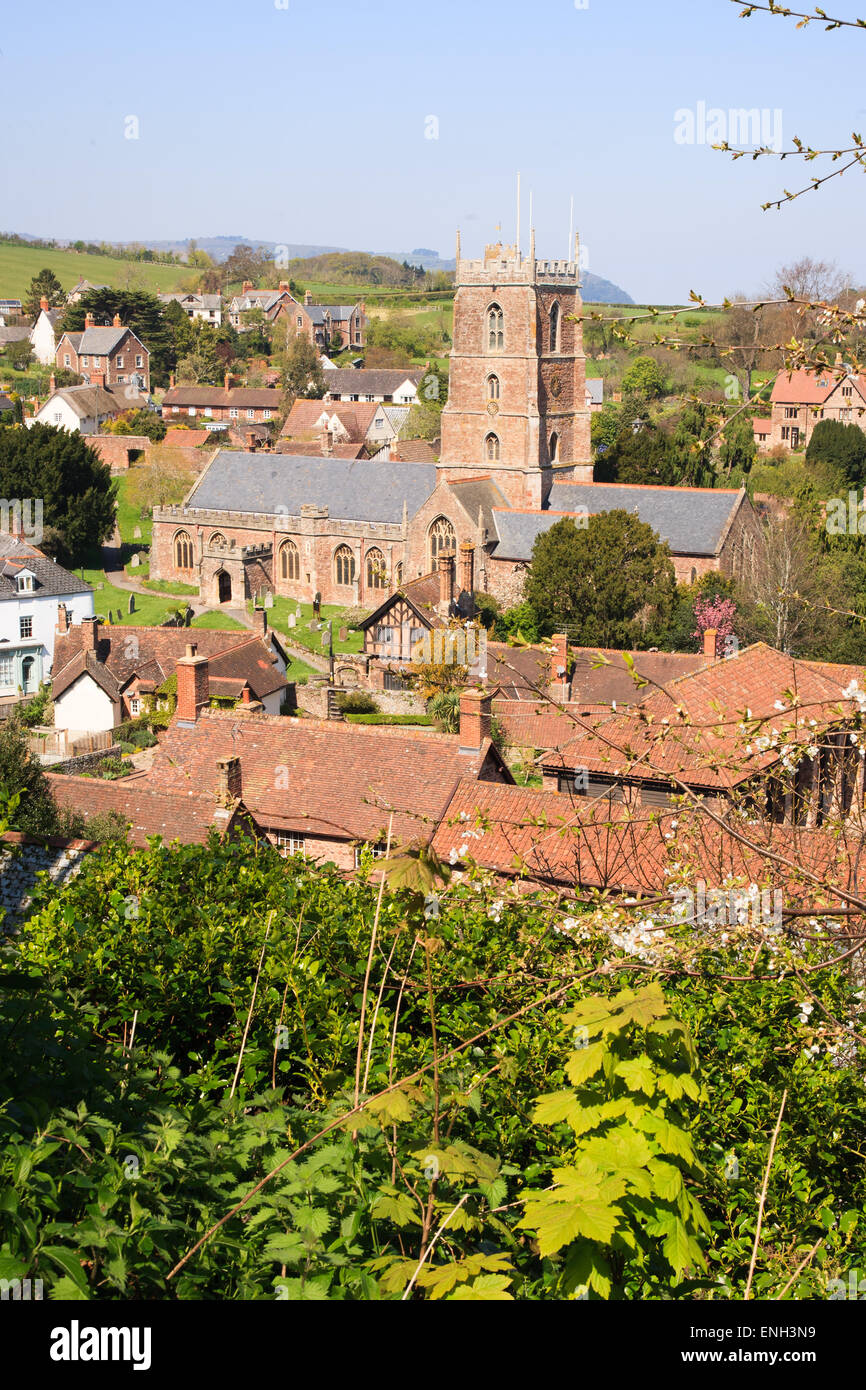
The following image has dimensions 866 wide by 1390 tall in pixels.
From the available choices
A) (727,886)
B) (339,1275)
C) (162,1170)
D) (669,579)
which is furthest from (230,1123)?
(669,579)

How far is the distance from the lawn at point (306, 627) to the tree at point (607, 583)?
26.8 feet

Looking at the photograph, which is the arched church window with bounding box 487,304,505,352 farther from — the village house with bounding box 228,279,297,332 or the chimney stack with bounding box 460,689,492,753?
the village house with bounding box 228,279,297,332

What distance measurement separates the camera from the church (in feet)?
185

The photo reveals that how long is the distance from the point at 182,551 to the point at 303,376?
49.4 meters

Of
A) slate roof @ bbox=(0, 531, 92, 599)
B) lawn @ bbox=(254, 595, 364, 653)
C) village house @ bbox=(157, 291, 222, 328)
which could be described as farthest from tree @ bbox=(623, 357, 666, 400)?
slate roof @ bbox=(0, 531, 92, 599)

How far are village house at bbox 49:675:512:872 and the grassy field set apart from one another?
125 m

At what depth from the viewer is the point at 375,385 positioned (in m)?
107

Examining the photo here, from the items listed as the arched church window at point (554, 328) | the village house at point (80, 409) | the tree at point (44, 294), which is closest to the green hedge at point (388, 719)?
the arched church window at point (554, 328)

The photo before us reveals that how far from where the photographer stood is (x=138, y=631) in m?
44.8

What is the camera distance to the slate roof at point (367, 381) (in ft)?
348

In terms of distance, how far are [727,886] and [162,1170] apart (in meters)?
3.10

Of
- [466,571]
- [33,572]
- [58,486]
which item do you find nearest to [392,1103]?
[33,572]

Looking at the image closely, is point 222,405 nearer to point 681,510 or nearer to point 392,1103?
point 681,510

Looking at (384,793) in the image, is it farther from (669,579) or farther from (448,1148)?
(669,579)
